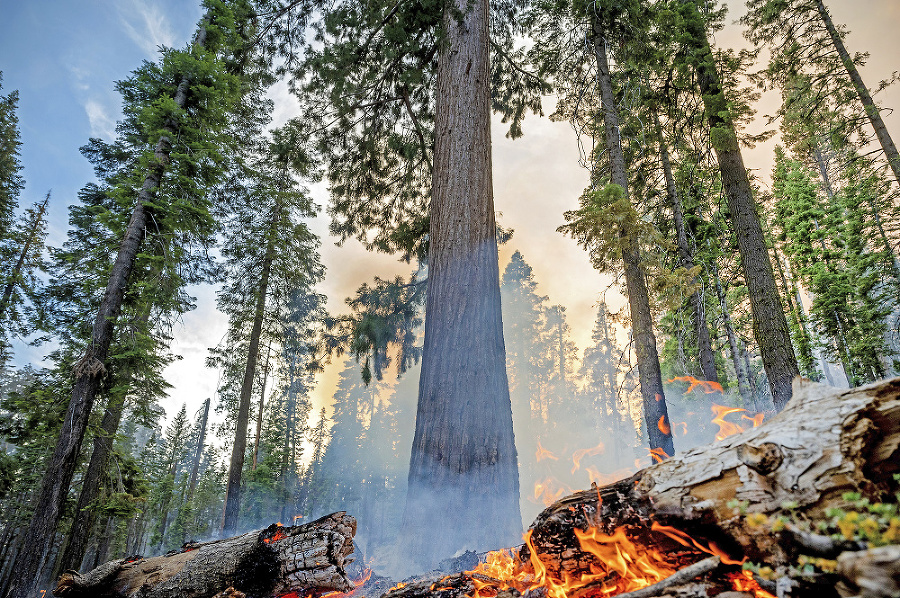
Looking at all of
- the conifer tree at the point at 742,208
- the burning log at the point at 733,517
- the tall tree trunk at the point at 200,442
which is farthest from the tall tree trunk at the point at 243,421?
the tall tree trunk at the point at 200,442

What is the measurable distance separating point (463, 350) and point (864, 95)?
13961 mm

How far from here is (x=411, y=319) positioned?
846 centimetres

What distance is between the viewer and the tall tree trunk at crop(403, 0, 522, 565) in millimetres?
3707

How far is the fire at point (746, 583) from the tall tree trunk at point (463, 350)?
250 centimetres

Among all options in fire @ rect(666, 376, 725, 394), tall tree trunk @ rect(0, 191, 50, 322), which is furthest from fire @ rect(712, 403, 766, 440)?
tall tree trunk @ rect(0, 191, 50, 322)

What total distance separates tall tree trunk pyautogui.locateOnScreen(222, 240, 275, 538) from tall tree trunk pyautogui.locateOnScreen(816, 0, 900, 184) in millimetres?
19189

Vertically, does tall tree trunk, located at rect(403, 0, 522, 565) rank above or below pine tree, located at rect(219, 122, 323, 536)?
below

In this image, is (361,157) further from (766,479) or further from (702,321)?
(702,321)

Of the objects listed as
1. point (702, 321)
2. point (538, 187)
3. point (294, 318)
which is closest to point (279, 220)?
point (294, 318)

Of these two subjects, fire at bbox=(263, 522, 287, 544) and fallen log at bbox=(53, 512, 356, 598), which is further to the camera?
fire at bbox=(263, 522, 287, 544)

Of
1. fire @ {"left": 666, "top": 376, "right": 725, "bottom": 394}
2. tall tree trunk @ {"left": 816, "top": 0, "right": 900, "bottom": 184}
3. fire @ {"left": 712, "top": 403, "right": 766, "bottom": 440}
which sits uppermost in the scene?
tall tree trunk @ {"left": 816, "top": 0, "right": 900, "bottom": 184}

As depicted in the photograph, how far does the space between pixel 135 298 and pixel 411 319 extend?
672 centimetres

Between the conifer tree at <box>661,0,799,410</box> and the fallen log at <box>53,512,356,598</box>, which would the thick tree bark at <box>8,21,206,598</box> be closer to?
the fallen log at <box>53,512,356,598</box>

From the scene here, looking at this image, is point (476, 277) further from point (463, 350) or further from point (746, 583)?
point (746, 583)
